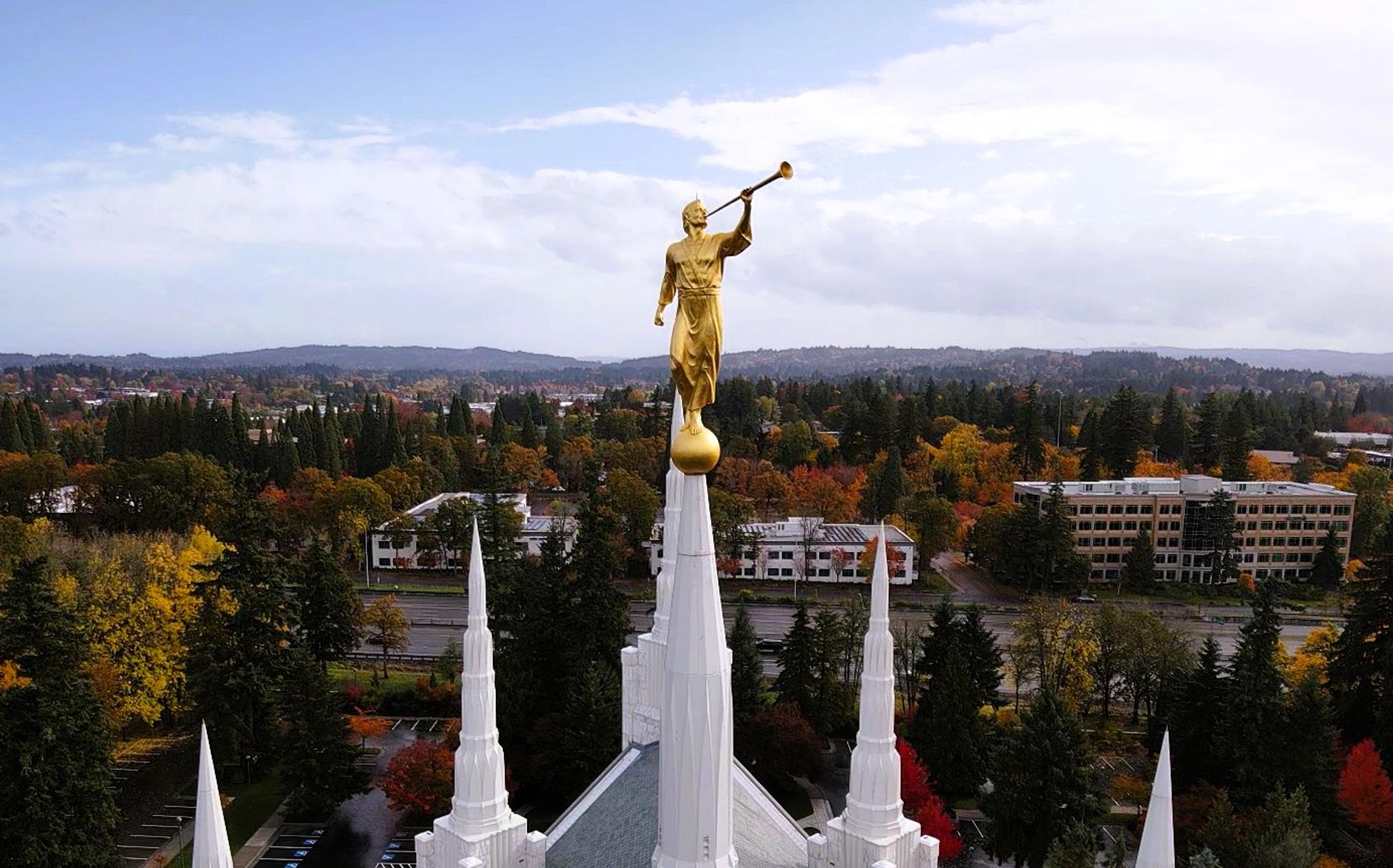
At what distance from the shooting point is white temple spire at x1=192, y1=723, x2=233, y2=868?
31.6ft

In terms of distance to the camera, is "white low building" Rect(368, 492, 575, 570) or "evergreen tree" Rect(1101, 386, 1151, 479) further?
"evergreen tree" Rect(1101, 386, 1151, 479)

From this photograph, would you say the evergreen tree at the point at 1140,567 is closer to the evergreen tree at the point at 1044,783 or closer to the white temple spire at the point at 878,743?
the evergreen tree at the point at 1044,783

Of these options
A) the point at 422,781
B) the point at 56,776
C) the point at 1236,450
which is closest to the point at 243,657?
the point at 56,776

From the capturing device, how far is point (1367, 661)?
98.5ft

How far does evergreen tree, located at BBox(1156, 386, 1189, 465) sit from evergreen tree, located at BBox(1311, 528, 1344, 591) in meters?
27.7

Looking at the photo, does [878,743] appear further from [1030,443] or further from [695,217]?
[1030,443]

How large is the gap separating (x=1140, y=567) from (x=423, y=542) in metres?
48.7

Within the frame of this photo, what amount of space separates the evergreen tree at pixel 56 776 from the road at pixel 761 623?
22552 mm

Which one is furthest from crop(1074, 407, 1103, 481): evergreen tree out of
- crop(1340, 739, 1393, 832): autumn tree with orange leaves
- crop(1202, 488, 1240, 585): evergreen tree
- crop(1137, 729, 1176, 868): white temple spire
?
crop(1137, 729, 1176, 868): white temple spire

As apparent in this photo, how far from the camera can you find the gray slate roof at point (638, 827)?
47.0 ft

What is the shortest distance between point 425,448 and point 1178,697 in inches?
2911

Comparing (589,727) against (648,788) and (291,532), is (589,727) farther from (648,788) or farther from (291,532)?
(291,532)

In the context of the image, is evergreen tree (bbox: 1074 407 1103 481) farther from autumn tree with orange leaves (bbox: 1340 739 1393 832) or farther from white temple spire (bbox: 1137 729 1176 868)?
white temple spire (bbox: 1137 729 1176 868)

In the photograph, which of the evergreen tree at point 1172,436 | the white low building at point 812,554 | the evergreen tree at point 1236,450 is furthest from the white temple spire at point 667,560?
the evergreen tree at point 1172,436
